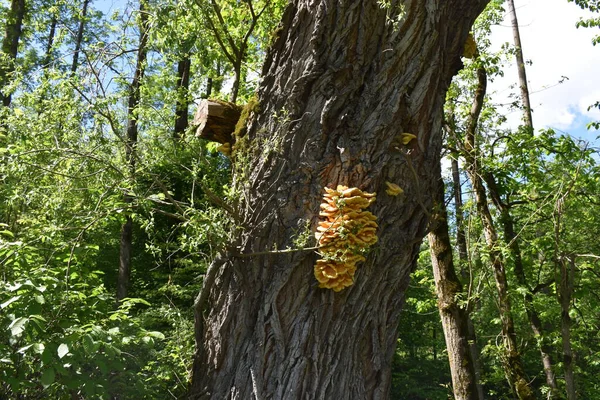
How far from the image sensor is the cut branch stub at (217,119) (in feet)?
10.4

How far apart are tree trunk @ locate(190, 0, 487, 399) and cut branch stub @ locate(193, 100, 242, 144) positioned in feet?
1.09

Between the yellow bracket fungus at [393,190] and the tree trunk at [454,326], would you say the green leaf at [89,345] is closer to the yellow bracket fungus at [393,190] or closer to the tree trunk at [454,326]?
the yellow bracket fungus at [393,190]

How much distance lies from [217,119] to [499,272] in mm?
5414

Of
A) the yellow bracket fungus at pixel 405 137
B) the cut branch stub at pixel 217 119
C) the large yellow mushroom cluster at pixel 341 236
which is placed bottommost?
the large yellow mushroom cluster at pixel 341 236

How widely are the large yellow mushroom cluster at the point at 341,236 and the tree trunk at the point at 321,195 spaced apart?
79 mm

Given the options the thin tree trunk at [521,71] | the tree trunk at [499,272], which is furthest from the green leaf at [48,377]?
the thin tree trunk at [521,71]

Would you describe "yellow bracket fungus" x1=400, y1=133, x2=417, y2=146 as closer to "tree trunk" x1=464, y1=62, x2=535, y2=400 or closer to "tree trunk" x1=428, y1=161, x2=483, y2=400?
"tree trunk" x1=428, y1=161, x2=483, y2=400

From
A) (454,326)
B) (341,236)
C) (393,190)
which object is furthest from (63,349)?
(454,326)

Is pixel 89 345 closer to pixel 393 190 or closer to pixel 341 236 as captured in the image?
pixel 341 236

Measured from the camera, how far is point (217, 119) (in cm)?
317

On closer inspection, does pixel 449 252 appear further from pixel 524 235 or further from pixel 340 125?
pixel 340 125

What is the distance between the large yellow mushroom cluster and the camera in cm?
244

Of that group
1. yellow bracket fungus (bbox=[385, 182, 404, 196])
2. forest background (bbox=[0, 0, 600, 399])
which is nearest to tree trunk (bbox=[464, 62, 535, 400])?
forest background (bbox=[0, 0, 600, 399])

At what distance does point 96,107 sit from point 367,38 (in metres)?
1.59
